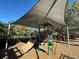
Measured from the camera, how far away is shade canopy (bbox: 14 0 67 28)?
670cm

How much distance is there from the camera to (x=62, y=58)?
722cm

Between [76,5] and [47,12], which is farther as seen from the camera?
[76,5]

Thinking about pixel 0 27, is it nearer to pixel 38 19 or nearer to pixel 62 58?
pixel 38 19

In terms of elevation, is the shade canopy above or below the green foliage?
below

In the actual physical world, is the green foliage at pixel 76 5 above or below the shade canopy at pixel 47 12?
above

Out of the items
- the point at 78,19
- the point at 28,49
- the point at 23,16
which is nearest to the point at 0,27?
the point at 28,49

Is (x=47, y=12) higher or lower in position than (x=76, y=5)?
lower

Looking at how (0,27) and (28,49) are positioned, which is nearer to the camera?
(28,49)

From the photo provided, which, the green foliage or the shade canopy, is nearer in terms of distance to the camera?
the shade canopy

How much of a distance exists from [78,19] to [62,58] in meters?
17.1

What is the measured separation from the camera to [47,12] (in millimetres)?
7539

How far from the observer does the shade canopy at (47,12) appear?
6.70 meters

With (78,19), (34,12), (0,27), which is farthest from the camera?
(78,19)

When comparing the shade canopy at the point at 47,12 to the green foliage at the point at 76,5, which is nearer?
the shade canopy at the point at 47,12
